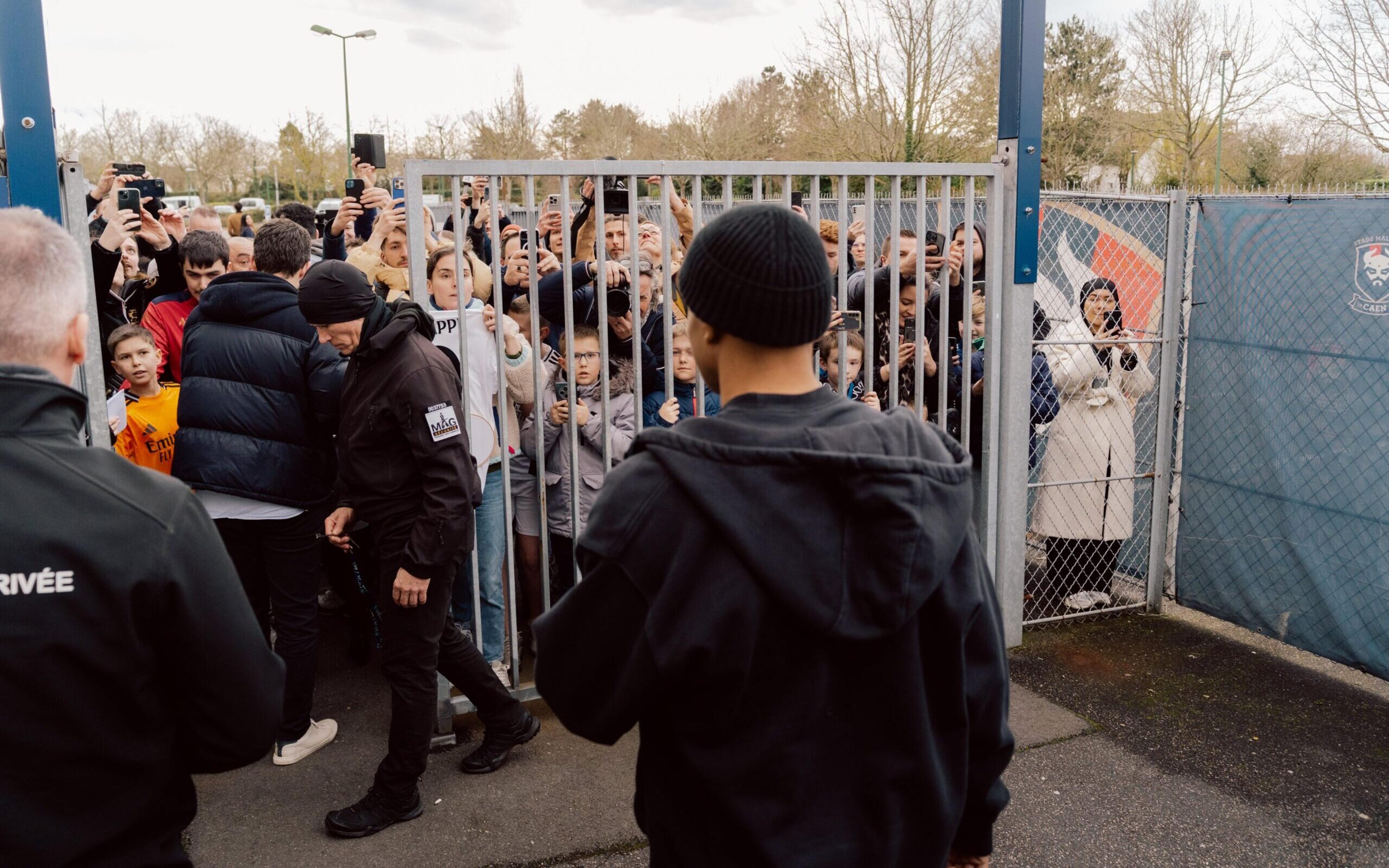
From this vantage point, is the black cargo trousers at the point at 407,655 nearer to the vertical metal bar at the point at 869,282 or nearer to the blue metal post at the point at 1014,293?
the vertical metal bar at the point at 869,282

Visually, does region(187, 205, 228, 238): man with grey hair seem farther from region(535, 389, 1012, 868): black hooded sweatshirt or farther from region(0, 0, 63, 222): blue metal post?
region(535, 389, 1012, 868): black hooded sweatshirt

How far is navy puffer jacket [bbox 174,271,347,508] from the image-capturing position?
3797 mm

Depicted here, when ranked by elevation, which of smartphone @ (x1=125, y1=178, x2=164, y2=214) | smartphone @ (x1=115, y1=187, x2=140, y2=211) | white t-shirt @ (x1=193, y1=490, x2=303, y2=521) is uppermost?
smartphone @ (x1=125, y1=178, x2=164, y2=214)

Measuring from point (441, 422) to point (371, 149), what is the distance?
319 cm

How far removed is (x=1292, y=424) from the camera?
4.95 meters

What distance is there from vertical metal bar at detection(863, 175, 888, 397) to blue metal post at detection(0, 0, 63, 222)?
2870mm

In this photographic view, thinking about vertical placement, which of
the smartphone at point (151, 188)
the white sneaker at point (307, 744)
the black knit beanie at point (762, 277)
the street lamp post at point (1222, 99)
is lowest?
the white sneaker at point (307, 744)

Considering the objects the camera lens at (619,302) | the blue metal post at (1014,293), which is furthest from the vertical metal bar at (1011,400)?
the camera lens at (619,302)

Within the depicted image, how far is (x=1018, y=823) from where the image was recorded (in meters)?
3.60

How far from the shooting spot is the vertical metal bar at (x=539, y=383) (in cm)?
378

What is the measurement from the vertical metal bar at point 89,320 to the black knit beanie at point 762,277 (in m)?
2.35

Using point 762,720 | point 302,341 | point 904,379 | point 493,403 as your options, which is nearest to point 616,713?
point 762,720

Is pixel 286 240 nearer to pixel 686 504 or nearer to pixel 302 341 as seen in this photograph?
pixel 302 341

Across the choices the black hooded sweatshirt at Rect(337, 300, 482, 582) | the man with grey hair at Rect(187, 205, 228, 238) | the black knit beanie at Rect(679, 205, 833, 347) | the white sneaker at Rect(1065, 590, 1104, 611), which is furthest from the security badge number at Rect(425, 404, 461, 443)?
the man with grey hair at Rect(187, 205, 228, 238)
